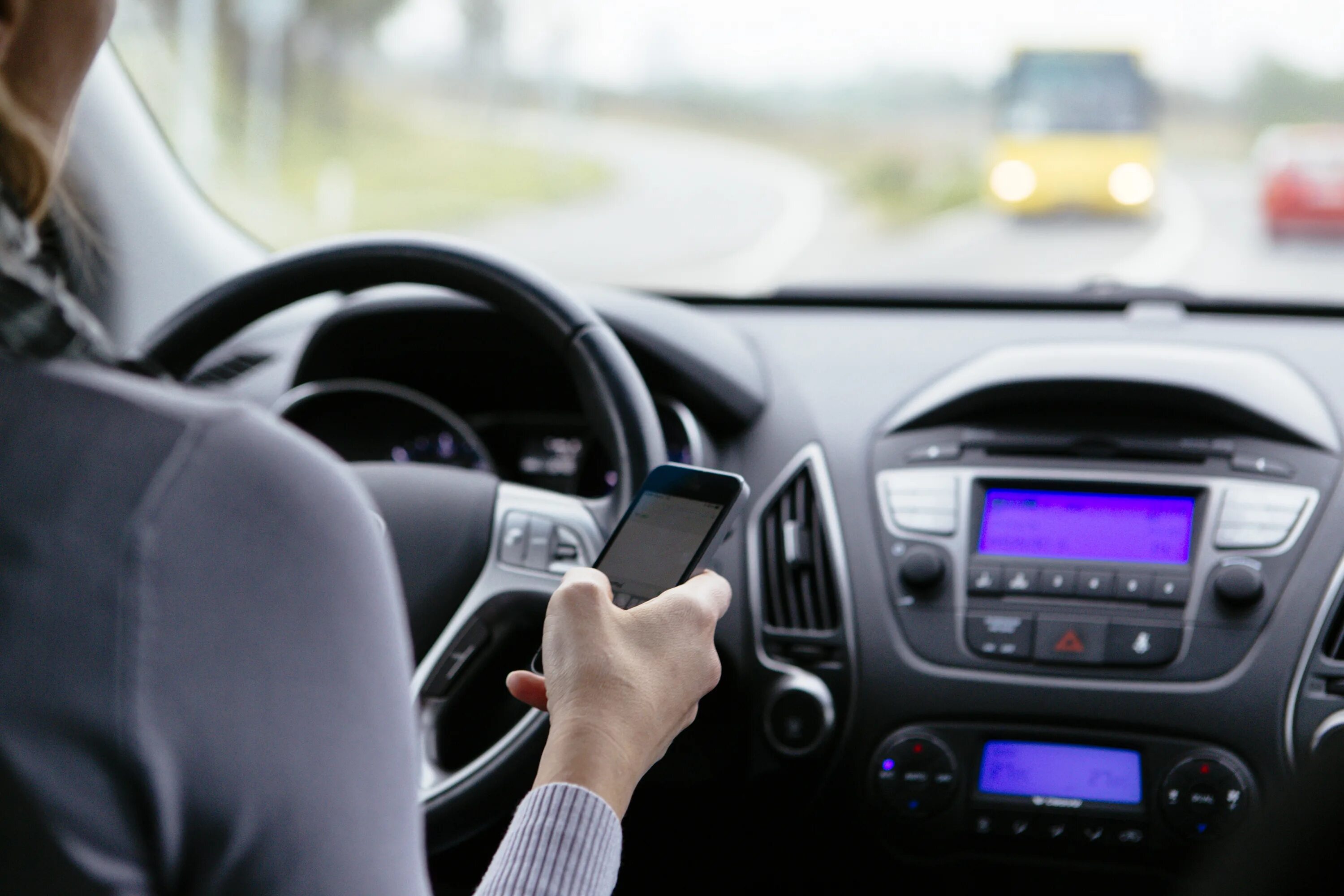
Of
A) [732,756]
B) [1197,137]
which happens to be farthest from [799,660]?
[1197,137]

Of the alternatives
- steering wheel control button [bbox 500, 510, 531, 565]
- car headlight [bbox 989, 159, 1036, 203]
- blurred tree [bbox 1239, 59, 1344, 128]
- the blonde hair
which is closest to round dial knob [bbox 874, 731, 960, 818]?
steering wheel control button [bbox 500, 510, 531, 565]

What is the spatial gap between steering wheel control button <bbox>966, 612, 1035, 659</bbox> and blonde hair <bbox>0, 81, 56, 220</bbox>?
60.8 inches

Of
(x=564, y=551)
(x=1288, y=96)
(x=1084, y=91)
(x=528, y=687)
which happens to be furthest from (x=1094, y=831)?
(x=1288, y=96)

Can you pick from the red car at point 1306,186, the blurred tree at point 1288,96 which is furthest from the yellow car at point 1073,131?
the blurred tree at point 1288,96

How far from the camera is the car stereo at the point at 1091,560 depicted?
201cm

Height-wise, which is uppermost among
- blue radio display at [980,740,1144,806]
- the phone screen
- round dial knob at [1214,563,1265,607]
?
the phone screen

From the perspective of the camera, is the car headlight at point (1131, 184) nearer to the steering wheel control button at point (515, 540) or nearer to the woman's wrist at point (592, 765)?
the steering wheel control button at point (515, 540)

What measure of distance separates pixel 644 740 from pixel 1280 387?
1443mm

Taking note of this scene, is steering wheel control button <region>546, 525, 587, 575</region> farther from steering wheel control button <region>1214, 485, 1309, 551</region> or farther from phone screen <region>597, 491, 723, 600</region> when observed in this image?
steering wheel control button <region>1214, 485, 1309, 551</region>

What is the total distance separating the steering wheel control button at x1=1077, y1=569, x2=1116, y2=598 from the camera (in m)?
2.03

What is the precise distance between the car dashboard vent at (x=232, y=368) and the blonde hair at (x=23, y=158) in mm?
1573

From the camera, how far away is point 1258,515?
2.03m

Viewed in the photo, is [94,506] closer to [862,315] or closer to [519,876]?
[519,876]

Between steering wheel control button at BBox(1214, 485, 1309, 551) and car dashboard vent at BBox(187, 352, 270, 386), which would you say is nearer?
steering wheel control button at BBox(1214, 485, 1309, 551)
